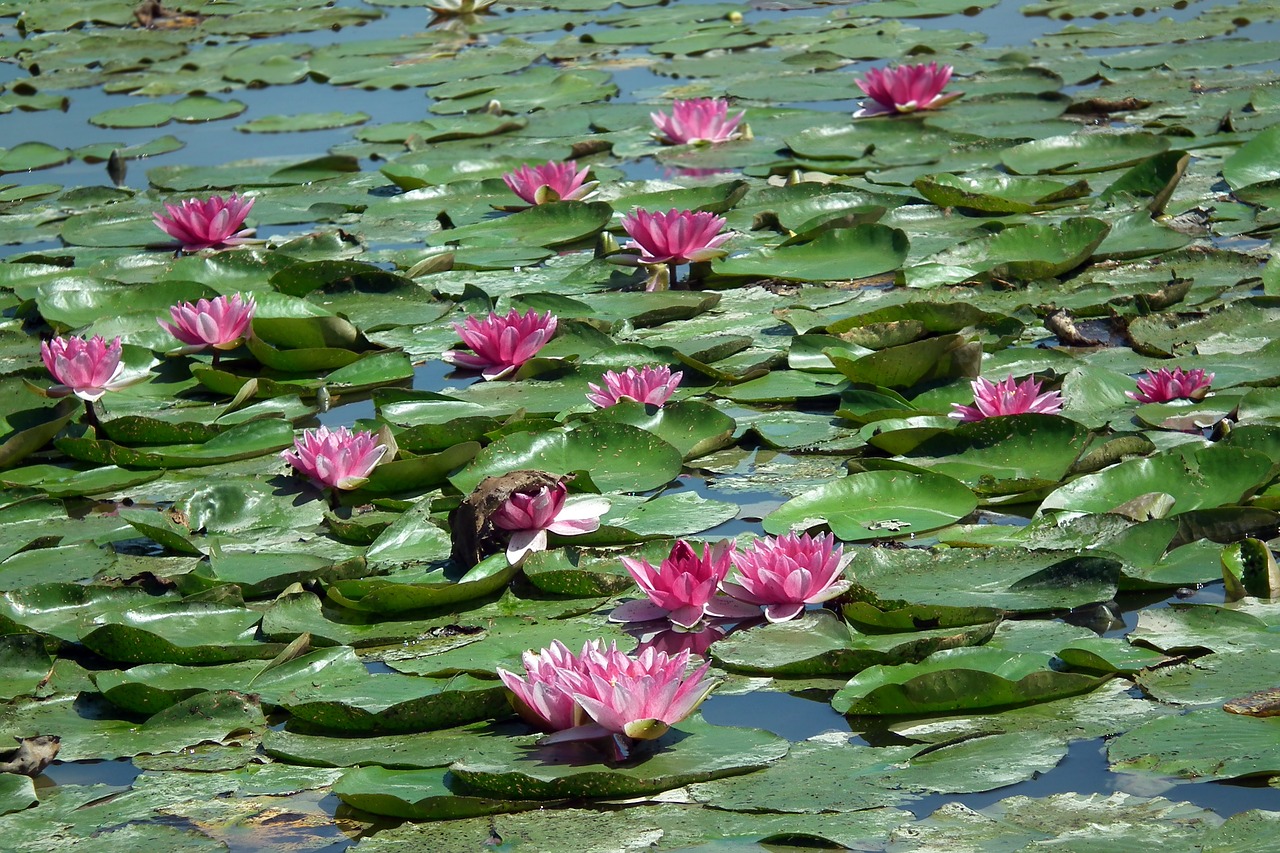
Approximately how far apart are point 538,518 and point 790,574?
66cm

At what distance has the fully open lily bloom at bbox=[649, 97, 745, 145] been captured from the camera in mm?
6680

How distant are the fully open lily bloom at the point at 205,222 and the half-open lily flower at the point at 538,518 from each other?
9.41 feet

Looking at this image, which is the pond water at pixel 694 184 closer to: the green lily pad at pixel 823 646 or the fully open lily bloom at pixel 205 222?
the green lily pad at pixel 823 646

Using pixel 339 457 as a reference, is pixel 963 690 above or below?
below

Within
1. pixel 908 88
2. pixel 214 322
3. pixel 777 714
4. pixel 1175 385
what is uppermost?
pixel 908 88

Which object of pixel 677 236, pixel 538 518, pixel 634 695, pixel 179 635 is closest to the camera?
pixel 634 695

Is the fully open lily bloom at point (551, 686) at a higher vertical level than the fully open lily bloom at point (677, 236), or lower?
lower

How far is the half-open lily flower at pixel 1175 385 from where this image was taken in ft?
11.7

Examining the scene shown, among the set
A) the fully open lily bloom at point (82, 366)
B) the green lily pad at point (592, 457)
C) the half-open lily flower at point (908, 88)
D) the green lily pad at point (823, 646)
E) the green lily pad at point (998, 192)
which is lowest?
the green lily pad at point (823, 646)

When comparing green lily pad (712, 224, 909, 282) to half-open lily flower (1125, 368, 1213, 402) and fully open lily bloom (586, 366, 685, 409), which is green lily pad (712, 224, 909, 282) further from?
half-open lily flower (1125, 368, 1213, 402)

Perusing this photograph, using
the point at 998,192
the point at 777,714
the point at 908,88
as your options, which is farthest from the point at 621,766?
the point at 908,88

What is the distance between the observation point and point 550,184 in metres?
5.83

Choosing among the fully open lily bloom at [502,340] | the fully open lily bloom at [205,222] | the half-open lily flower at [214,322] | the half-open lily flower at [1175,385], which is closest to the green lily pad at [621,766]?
the half-open lily flower at [1175,385]

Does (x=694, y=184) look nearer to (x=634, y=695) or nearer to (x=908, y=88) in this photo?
(x=908, y=88)
